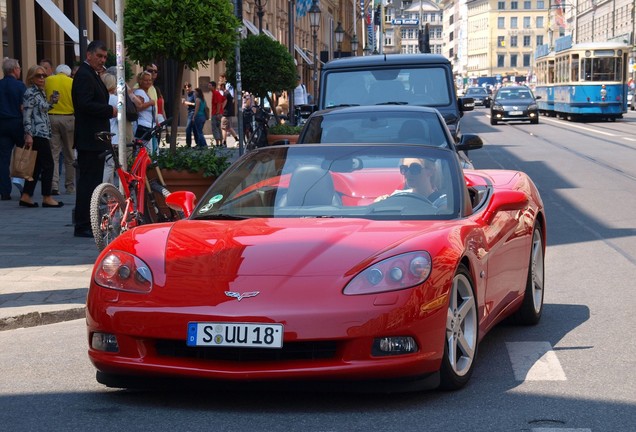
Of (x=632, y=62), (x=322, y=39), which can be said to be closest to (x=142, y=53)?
(x=322, y=39)

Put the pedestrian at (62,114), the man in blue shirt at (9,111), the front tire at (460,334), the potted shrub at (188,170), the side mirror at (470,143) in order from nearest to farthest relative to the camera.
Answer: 1. the front tire at (460,334)
2. the side mirror at (470,143)
3. the potted shrub at (188,170)
4. the man in blue shirt at (9,111)
5. the pedestrian at (62,114)

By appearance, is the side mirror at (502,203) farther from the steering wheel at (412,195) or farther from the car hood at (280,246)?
the car hood at (280,246)

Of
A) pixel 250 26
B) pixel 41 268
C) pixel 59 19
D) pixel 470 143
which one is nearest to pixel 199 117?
pixel 59 19

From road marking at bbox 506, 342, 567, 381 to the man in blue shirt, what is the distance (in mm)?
10919

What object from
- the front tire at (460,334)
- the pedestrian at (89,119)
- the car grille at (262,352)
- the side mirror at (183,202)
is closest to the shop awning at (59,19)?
the pedestrian at (89,119)

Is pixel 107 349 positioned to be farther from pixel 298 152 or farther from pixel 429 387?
Result: pixel 298 152

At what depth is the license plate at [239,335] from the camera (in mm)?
5148

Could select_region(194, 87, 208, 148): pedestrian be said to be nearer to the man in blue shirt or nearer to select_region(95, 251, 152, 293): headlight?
the man in blue shirt

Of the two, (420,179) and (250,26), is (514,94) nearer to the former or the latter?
(250,26)

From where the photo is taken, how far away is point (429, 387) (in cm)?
548

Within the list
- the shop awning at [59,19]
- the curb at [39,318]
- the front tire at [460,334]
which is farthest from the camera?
the shop awning at [59,19]

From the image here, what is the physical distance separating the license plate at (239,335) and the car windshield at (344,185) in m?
1.23

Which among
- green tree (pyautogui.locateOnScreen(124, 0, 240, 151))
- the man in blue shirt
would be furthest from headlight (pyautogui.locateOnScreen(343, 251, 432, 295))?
the man in blue shirt

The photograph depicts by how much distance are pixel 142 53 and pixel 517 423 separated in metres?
9.11
